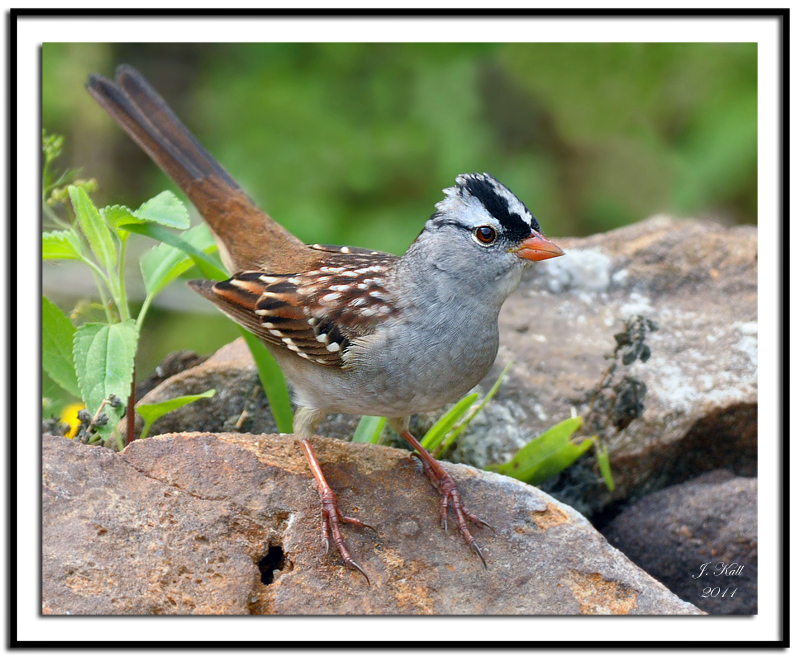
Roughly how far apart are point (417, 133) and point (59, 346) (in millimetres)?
2863

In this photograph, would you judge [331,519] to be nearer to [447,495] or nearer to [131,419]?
[447,495]

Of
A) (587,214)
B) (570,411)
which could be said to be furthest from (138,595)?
(587,214)

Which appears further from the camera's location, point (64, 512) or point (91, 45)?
point (91, 45)

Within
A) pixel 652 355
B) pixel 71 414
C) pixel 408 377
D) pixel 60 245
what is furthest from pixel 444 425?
pixel 60 245

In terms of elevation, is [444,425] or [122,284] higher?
[122,284]

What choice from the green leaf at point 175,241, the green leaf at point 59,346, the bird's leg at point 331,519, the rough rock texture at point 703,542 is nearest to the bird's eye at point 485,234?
the bird's leg at point 331,519

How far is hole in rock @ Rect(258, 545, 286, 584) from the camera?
129 inches

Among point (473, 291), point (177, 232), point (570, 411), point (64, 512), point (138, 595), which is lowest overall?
point (138, 595)

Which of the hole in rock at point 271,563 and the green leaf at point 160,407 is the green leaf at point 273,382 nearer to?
the green leaf at point 160,407

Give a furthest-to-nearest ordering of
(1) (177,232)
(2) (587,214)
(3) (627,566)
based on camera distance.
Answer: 1. (2) (587,214)
2. (1) (177,232)
3. (3) (627,566)

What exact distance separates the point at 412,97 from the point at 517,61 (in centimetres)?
116

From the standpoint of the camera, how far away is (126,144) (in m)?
5.58

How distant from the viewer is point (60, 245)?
12.2 ft

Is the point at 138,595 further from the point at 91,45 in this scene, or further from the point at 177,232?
the point at 91,45
